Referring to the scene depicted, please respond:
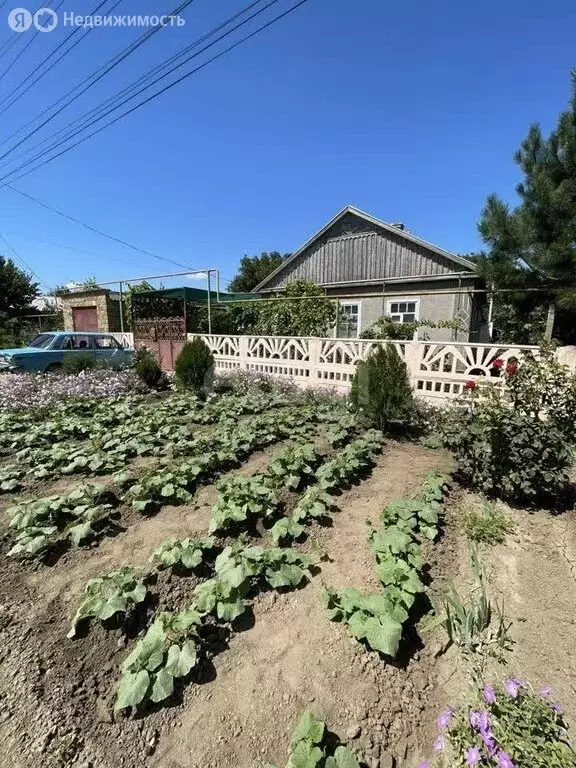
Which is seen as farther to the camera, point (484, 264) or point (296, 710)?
point (484, 264)

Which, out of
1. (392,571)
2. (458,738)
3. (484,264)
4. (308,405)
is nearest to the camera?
(458,738)

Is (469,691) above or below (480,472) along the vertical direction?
below

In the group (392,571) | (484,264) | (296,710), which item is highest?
(484,264)

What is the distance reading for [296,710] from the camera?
1.62 m

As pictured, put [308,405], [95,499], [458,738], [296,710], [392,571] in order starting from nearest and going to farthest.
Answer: [458,738]
[296,710]
[392,571]
[95,499]
[308,405]

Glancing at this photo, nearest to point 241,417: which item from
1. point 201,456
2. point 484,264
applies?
point 201,456

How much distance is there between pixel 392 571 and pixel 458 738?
2.56 ft

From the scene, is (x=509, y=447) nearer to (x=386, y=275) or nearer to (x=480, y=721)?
(x=480, y=721)

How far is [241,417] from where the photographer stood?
6.20 metres

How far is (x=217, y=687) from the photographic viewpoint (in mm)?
1739

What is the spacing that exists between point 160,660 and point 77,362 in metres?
9.37

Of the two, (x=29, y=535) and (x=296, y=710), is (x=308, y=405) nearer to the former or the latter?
(x=29, y=535)

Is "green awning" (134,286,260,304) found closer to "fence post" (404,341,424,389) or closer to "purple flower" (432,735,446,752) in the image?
"fence post" (404,341,424,389)

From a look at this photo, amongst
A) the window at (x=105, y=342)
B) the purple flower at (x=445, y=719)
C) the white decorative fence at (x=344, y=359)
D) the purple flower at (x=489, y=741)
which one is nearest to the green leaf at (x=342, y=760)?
the purple flower at (x=445, y=719)
